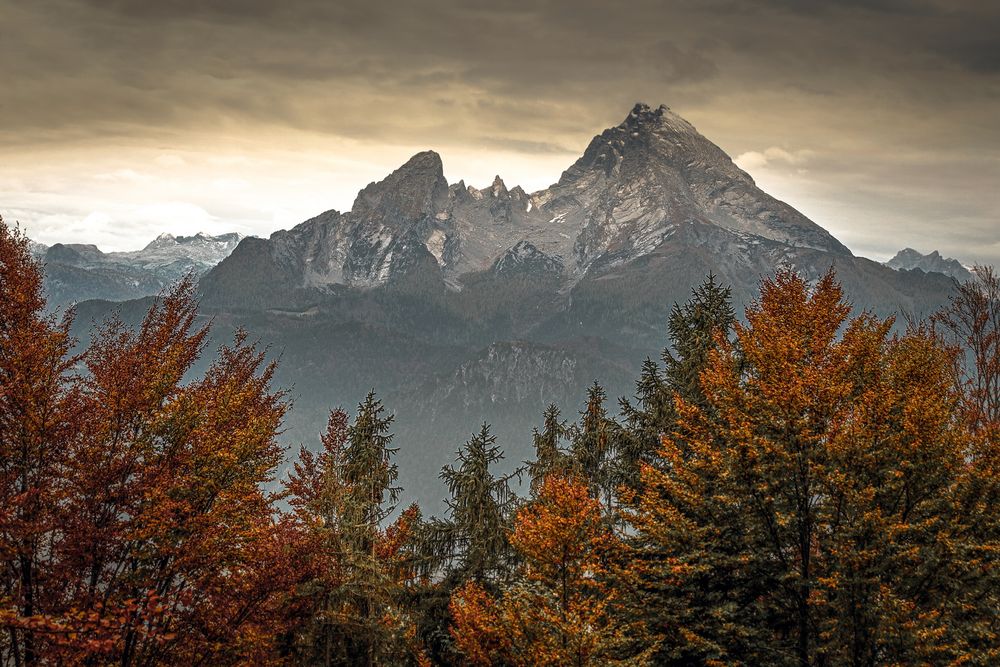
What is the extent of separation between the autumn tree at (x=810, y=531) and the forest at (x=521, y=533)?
13 centimetres

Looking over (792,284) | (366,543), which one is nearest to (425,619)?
(366,543)

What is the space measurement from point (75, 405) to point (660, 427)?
26.0 m

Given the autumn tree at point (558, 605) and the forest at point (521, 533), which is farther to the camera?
the autumn tree at point (558, 605)

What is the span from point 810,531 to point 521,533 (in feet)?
37.0

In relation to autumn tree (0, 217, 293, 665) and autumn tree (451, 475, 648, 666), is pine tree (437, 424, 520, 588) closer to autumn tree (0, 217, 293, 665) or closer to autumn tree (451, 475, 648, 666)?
autumn tree (451, 475, 648, 666)

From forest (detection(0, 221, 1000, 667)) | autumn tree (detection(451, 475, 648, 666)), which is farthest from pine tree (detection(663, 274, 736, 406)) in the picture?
autumn tree (detection(451, 475, 648, 666))

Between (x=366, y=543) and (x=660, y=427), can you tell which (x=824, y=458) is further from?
(x=366, y=543)

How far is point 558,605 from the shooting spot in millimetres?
27078

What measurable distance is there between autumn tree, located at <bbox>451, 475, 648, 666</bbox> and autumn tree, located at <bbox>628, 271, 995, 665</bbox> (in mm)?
1692

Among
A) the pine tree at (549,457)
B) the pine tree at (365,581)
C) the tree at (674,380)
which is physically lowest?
the pine tree at (365,581)

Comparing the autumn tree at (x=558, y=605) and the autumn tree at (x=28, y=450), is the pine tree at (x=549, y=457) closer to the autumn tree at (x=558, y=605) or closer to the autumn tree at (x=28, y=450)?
the autumn tree at (x=558, y=605)

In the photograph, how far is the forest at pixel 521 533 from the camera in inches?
855

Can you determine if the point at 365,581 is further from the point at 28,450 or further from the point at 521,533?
the point at 28,450

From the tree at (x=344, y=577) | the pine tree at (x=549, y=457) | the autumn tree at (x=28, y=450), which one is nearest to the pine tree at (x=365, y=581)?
the tree at (x=344, y=577)
